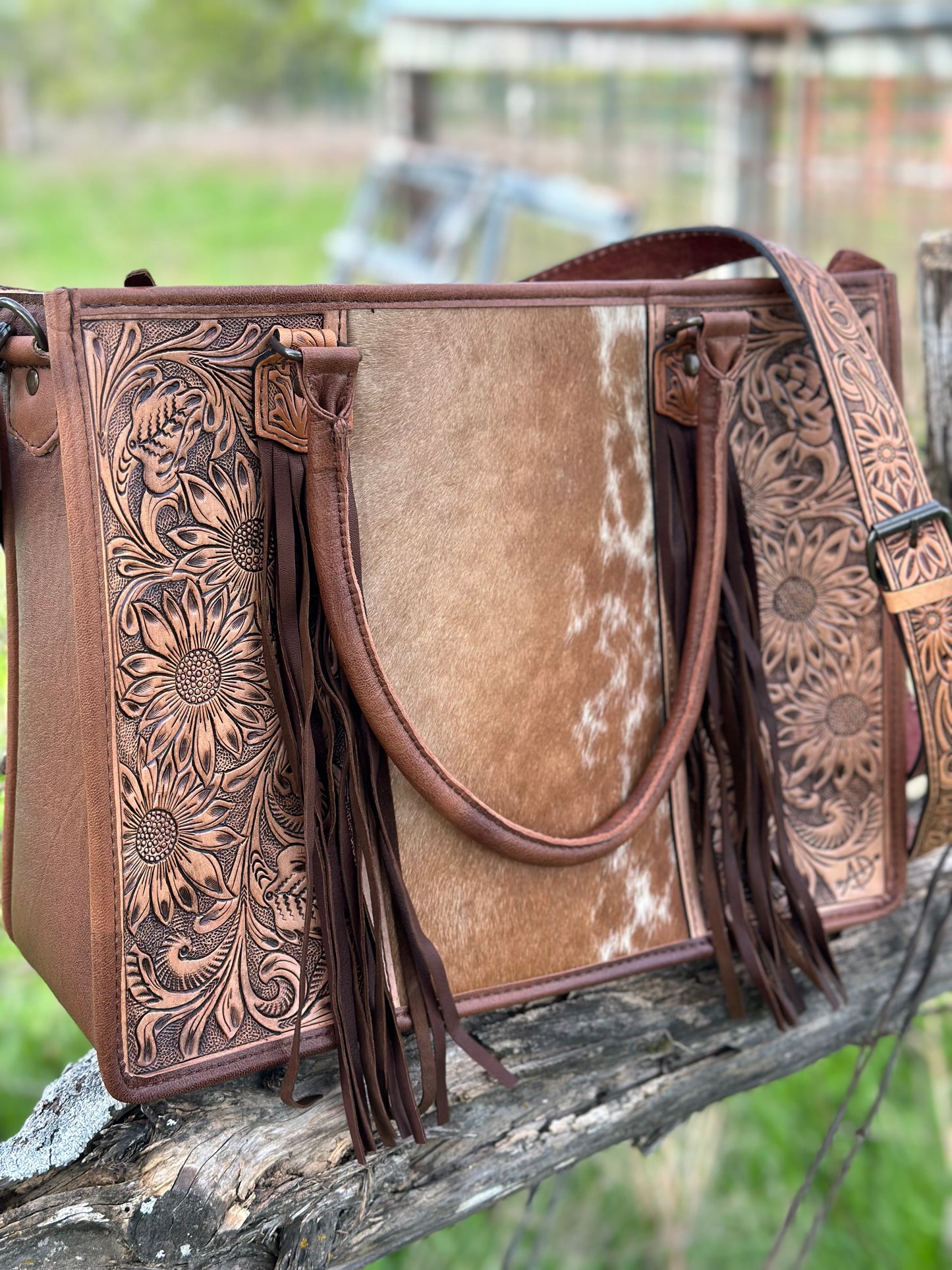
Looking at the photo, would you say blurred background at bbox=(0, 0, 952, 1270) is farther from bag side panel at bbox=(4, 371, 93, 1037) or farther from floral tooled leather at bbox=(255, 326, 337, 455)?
floral tooled leather at bbox=(255, 326, 337, 455)

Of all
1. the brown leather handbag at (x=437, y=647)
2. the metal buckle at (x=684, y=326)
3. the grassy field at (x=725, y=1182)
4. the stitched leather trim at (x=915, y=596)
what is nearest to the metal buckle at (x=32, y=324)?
the brown leather handbag at (x=437, y=647)

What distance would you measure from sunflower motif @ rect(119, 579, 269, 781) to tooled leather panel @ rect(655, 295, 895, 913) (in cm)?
44

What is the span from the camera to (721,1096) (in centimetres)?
106

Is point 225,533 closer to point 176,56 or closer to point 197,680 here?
point 197,680

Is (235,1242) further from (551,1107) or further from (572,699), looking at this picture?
(572,699)

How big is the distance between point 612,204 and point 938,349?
9.38 feet

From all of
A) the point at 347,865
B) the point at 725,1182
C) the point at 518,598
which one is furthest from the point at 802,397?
the point at 725,1182

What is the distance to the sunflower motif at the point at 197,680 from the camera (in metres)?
0.78

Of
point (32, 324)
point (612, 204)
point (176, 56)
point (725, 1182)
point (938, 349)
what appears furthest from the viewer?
point (176, 56)

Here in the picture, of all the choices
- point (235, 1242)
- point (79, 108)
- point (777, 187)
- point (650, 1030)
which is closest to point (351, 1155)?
point (235, 1242)

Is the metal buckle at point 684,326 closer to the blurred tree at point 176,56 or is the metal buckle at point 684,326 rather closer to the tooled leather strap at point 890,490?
the tooled leather strap at point 890,490

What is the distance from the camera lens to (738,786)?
1.00 m

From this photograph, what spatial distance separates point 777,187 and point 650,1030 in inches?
181

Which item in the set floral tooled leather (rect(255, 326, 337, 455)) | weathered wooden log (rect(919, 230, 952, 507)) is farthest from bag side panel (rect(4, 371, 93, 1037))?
weathered wooden log (rect(919, 230, 952, 507))
